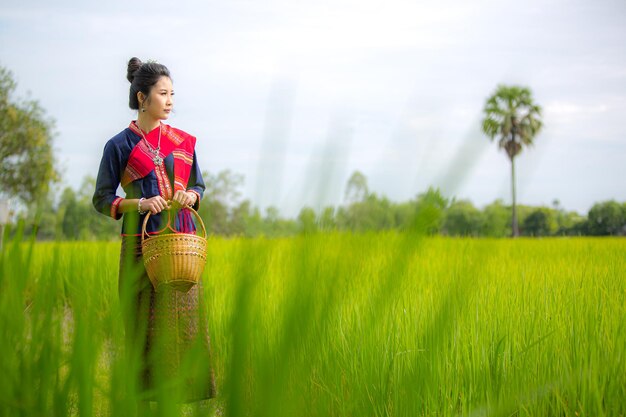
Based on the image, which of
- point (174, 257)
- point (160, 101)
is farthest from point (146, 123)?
point (174, 257)

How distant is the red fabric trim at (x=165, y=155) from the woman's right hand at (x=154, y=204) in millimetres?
207

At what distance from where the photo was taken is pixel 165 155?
2.63 meters

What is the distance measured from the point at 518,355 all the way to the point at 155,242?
1333 millimetres

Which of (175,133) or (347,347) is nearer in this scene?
(347,347)

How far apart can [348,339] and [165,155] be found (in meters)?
1.08

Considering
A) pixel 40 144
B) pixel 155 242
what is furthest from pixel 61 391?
pixel 40 144

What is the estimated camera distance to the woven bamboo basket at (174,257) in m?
2.18

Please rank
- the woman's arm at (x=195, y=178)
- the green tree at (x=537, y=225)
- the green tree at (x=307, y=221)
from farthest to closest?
the green tree at (x=537, y=225), the woman's arm at (x=195, y=178), the green tree at (x=307, y=221)

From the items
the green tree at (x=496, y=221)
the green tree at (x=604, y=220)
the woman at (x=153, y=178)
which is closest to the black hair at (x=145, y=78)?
the woman at (x=153, y=178)

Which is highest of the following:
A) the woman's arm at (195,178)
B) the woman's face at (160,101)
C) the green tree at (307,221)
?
the woman's face at (160,101)

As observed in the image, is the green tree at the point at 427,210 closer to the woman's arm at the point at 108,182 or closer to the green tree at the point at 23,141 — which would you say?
the woman's arm at the point at 108,182

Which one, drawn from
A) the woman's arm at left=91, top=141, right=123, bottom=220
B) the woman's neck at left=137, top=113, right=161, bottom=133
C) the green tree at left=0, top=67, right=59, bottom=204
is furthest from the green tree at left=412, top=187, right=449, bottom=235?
Result: the green tree at left=0, top=67, right=59, bottom=204

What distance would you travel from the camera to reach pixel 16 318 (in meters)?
1.04

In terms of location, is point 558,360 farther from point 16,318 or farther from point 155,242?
point 16,318
